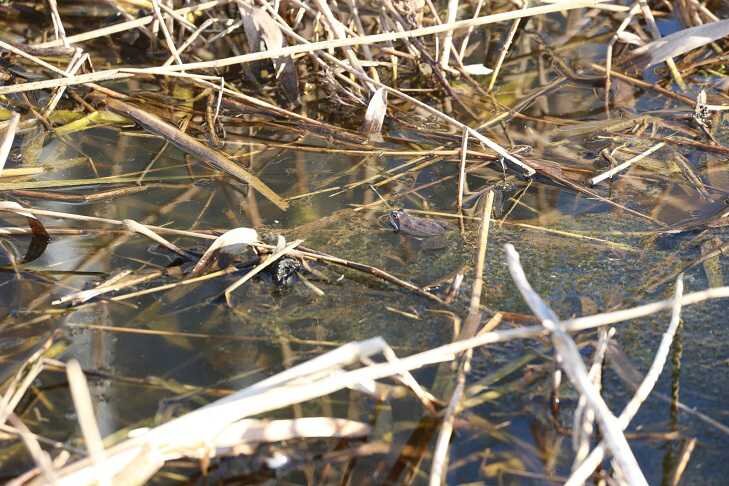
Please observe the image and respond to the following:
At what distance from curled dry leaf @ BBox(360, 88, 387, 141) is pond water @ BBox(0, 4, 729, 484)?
0.19ft

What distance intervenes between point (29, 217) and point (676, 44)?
197 centimetres

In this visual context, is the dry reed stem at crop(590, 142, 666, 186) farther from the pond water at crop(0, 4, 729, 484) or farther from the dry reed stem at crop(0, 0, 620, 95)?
the dry reed stem at crop(0, 0, 620, 95)

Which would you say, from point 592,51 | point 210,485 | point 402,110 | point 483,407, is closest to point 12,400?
point 210,485

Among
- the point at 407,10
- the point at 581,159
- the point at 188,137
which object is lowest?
the point at 581,159

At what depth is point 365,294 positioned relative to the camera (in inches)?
66.9

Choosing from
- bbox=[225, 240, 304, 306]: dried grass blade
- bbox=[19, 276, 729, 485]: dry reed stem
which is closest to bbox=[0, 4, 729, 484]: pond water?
bbox=[225, 240, 304, 306]: dried grass blade

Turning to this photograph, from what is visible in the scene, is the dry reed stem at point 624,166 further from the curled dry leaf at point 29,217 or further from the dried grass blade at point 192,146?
the curled dry leaf at point 29,217

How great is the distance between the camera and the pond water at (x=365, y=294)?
53.2 inches

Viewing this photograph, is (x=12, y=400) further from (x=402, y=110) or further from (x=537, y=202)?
(x=402, y=110)

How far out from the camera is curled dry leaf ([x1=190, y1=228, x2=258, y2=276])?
1712 mm

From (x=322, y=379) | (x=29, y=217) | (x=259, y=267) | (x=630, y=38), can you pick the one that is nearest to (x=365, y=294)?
(x=259, y=267)

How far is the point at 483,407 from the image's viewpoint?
1418 millimetres

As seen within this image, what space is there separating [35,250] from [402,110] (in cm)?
117

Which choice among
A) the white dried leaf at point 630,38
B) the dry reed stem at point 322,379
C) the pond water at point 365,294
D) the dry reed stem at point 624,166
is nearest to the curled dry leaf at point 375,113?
the pond water at point 365,294
